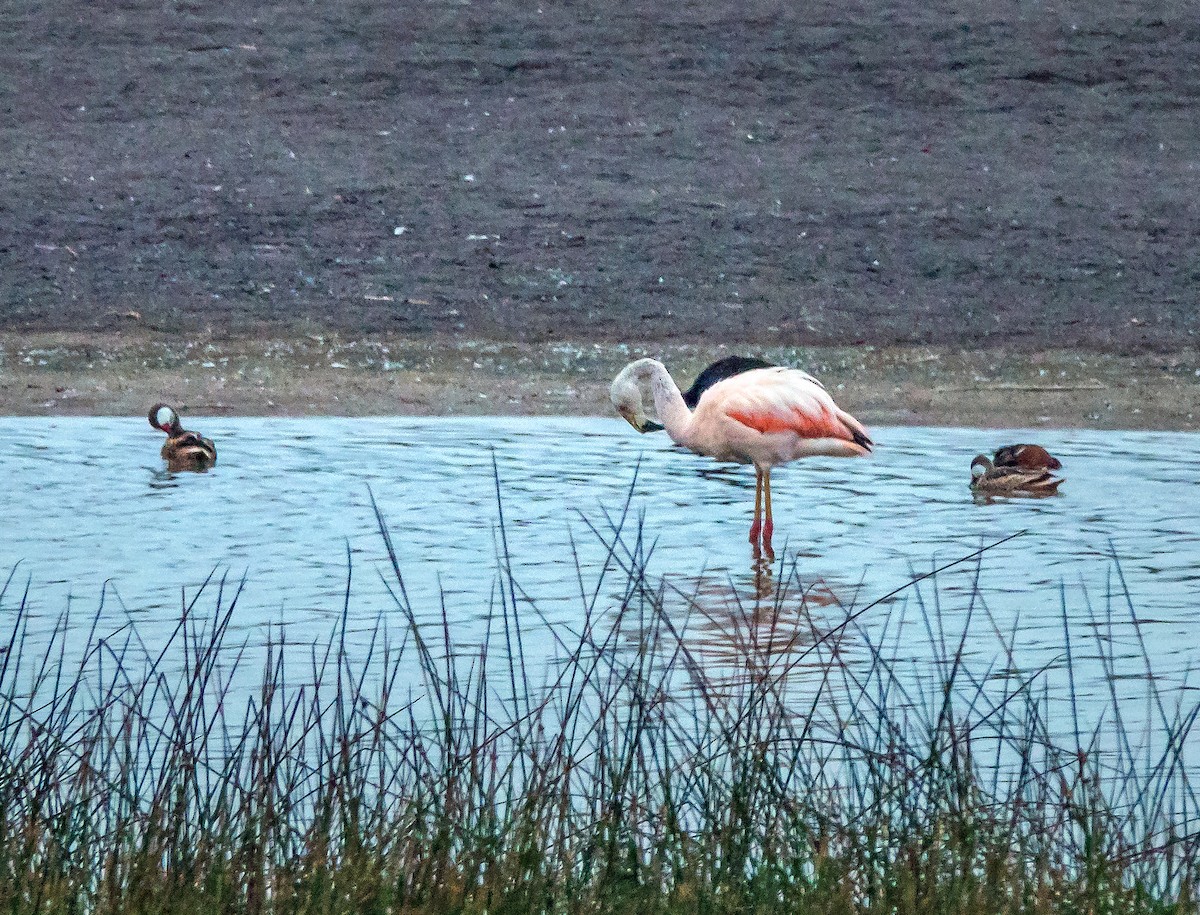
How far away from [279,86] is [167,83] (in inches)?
36.6

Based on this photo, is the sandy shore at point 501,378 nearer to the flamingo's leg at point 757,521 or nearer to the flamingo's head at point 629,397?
the flamingo's head at point 629,397

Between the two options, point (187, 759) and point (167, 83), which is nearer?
point (187, 759)

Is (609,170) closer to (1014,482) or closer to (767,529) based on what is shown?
(1014,482)

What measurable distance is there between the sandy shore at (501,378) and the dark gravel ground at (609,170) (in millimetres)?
391

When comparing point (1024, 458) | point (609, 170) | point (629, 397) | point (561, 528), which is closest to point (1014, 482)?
point (1024, 458)

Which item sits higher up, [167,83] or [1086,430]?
[167,83]

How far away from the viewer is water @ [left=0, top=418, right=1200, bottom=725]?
593cm

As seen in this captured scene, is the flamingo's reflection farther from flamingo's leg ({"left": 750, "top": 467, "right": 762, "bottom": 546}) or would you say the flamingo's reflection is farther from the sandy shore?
the sandy shore

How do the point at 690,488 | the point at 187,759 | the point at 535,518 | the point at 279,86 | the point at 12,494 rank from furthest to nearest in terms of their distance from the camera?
the point at 279,86
the point at 690,488
the point at 12,494
the point at 535,518
the point at 187,759

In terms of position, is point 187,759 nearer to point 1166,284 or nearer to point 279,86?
point 1166,284

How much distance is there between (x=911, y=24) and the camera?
17656 mm

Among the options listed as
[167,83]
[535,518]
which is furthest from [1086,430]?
[167,83]

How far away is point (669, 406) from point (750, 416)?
345mm

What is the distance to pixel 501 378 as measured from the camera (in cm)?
1164
